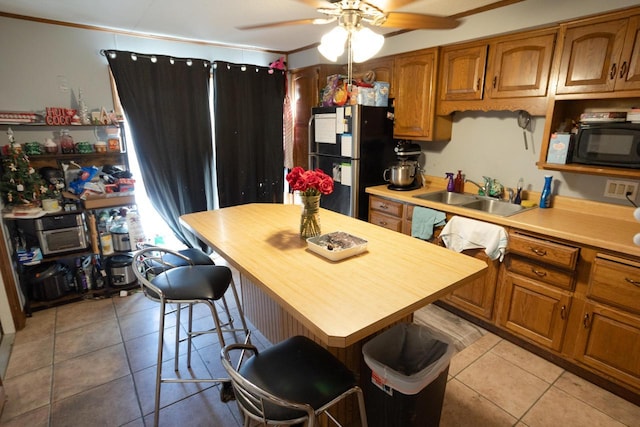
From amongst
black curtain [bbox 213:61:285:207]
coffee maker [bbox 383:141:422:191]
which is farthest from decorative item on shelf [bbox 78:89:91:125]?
coffee maker [bbox 383:141:422:191]

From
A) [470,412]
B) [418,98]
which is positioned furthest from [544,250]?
[418,98]

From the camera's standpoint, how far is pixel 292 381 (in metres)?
1.14

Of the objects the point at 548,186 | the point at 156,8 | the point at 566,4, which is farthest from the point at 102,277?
the point at 566,4

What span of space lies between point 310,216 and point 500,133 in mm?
1937

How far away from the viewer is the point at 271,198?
4.14 m

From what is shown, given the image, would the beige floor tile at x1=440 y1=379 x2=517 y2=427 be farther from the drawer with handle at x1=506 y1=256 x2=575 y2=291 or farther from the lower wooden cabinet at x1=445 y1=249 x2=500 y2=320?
the drawer with handle at x1=506 y1=256 x2=575 y2=291

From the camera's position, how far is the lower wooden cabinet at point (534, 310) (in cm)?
205

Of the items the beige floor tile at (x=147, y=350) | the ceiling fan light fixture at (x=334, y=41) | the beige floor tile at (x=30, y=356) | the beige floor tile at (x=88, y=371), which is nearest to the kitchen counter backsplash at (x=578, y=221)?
the ceiling fan light fixture at (x=334, y=41)

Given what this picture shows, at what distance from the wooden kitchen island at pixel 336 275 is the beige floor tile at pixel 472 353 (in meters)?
0.85

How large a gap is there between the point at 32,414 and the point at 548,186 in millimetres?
3459

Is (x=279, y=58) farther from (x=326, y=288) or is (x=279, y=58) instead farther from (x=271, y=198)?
(x=326, y=288)

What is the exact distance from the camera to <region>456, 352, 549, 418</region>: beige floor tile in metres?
1.87

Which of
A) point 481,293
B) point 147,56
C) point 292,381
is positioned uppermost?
point 147,56

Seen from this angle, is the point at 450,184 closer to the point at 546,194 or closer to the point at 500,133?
the point at 500,133
